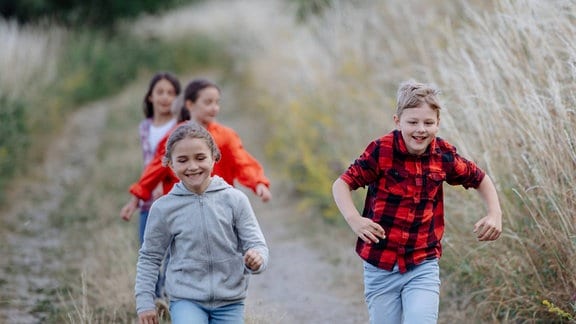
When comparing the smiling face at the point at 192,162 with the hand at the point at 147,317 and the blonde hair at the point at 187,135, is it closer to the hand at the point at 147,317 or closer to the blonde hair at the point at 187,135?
the blonde hair at the point at 187,135

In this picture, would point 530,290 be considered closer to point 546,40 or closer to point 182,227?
point 546,40

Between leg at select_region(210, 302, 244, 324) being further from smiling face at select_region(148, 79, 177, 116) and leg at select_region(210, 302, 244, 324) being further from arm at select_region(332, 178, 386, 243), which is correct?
smiling face at select_region(148, 79, 177, 116)

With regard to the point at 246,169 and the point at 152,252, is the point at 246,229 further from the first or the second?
the point at 246,169

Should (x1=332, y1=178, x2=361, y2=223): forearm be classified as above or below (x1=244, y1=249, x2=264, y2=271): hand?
above

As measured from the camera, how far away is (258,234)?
3.37m

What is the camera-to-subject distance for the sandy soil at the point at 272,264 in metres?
5.04

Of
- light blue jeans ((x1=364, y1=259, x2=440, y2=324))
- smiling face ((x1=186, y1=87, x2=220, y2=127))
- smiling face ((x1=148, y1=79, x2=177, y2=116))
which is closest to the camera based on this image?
light blue jeans ((x1=364, y1=259, x2=440, y2=324))

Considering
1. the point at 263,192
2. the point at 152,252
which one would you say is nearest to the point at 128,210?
the point at 263,192

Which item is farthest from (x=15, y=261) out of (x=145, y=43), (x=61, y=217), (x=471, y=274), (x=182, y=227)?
(x=145, y=43)

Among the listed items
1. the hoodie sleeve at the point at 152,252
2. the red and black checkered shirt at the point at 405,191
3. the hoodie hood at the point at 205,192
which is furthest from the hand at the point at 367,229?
the hoodie sleeve at the point at 152,252

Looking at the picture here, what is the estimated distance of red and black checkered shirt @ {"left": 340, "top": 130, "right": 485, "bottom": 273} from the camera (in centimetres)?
336

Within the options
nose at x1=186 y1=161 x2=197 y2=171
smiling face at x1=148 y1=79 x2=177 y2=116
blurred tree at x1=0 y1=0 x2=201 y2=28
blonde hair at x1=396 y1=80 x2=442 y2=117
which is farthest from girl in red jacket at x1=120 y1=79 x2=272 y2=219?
blurred tree at x1=0 y1=0 x2=201 y2=28

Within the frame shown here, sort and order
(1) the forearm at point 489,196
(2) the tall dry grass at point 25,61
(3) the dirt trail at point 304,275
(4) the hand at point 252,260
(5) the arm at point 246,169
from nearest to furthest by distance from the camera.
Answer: (4) the hand at point 252,260 < (1) the forearm at point 489,196 < (5) the arm at point 246,169 < (3) the dirt trail at point 304,275 < (2) the tall dry grass at point 25,61

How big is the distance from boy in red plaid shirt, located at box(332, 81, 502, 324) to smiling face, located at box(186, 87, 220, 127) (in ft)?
4.83
